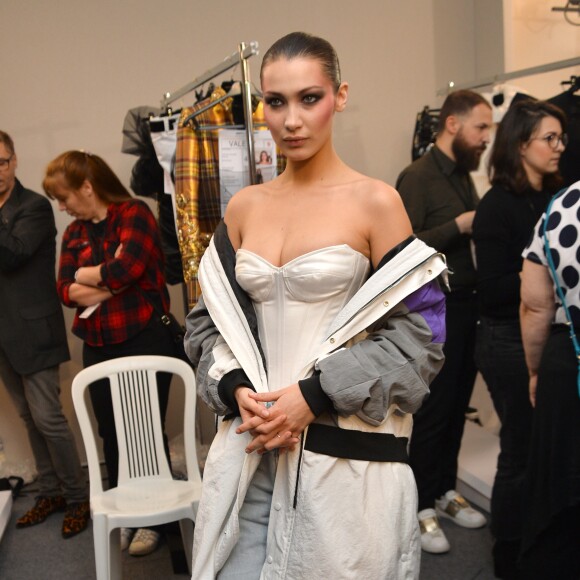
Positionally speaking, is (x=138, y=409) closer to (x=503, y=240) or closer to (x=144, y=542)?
(x=144, y=542)

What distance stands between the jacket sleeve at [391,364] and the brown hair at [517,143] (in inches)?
47.9

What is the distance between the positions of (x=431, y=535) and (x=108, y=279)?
5.40ft

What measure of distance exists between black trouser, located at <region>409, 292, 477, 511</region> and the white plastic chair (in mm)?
939

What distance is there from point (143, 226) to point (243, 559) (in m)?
1.78

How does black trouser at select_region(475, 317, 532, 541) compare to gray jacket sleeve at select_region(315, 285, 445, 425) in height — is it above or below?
below

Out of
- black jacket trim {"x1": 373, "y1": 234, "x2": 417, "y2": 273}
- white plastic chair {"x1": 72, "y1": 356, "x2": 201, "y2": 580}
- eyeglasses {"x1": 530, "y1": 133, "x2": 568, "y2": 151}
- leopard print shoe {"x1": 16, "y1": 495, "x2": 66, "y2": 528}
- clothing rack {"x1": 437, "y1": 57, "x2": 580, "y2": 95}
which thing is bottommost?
leopard print shoe {"x1": 16, "y1": 495, "x2": 66, "y2": 528}

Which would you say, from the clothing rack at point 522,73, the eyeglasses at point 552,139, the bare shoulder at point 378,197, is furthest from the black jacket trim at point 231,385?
the clothing rack at point 522,73

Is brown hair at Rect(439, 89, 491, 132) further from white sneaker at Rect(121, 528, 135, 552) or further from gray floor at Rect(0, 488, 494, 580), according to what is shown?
white sneaker at Rect(121, 528, 135, 552)

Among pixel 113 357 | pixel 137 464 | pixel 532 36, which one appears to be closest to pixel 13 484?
pixel 113 357

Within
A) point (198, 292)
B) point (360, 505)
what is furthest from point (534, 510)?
point (198, 292)

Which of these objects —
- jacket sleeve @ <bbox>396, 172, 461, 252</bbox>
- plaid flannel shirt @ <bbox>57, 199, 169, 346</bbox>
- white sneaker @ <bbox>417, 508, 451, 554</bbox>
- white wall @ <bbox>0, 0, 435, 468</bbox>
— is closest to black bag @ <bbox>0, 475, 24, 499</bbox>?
white wall @ <bbox>0, 0, 435, 468</bbox>

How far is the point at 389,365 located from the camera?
55.3 inches

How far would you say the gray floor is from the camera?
281 cm

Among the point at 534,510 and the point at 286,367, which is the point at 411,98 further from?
the point at 286,367
